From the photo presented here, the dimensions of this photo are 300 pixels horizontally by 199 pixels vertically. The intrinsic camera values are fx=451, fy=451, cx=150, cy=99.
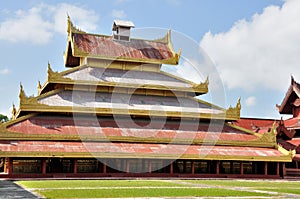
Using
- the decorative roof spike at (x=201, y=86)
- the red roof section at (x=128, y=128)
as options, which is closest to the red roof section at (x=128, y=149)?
the red roof section at (x=128, y=128)

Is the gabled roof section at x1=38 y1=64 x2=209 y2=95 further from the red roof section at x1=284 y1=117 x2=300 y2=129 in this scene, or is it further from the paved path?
the paved path

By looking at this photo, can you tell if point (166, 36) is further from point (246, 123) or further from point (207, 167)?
point (207, 167)

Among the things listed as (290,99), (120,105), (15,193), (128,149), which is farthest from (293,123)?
(15,193)

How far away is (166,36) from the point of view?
49.4 meters

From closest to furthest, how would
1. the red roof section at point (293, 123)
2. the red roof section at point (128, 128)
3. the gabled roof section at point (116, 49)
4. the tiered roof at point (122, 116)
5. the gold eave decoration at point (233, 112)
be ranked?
the tiered roof at point (122, 116) < the red roof section at point (128, 128) < the gold eave decoration at point (233, 112) < the gabled roof section at point (116, 49) < the red roof section at point (293, 123)

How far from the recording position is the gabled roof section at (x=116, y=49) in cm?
4256

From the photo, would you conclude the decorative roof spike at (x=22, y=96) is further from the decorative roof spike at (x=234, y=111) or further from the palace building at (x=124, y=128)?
the decorative roof spike at (x=234, y=111)

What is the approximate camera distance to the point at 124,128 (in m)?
36.6

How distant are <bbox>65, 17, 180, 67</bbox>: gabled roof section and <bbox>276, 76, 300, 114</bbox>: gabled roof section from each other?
1243 centimetres

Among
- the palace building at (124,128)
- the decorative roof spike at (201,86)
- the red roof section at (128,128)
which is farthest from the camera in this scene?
the decorative roof spike at (201,86)

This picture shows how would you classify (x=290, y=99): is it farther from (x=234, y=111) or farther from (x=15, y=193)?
(x=15, y=193)

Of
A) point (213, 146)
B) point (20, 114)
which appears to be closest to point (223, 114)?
point (213, 146)

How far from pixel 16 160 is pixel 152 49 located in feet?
65.8

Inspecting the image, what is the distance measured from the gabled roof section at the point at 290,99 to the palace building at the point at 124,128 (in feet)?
28.3
